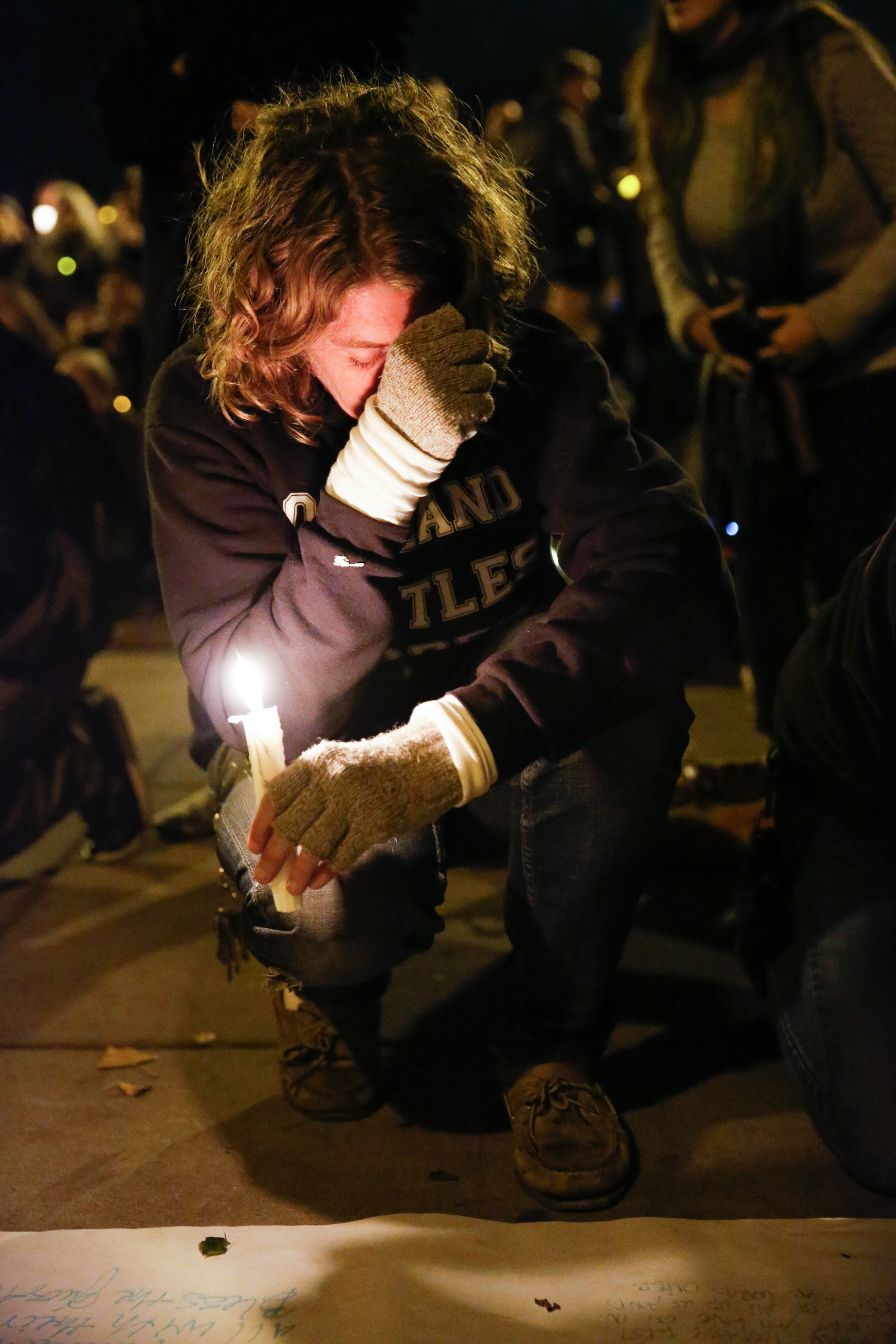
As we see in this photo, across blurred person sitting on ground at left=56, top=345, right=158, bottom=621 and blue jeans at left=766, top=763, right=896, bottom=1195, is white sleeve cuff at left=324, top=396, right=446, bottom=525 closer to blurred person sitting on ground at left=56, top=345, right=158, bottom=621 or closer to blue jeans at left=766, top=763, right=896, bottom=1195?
blue jeans at left=766, top=763, right=896, bottom=1195

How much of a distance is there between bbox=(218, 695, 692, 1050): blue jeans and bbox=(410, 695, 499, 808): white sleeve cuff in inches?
6.1

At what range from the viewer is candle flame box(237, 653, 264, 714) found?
3.68 ft

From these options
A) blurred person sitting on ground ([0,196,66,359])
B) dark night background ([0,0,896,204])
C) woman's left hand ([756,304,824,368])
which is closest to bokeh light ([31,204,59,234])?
blurred person sitting on ground ([0,196,66,359])

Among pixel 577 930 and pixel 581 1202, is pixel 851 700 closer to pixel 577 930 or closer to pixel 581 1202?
pixel 577 930

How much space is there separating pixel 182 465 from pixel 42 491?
35.8 inches

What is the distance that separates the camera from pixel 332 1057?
1533 mm

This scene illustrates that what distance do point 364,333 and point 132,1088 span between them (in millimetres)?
1070

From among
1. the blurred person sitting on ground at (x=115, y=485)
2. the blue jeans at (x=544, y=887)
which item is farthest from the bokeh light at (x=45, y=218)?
the blue jeans at (x=544, y=887)

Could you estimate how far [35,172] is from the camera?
2209mm

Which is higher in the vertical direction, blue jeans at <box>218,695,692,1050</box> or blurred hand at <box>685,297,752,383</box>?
blurred hand at <box>685,297,752,383</box>

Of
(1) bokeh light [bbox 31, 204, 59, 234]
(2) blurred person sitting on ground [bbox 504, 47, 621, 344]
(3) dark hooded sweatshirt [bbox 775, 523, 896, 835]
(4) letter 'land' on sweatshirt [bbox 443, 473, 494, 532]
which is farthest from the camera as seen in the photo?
(1) bokeh light [bbox 31, 204, 59, 234]

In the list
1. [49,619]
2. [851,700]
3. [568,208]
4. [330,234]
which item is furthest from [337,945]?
[568,208]

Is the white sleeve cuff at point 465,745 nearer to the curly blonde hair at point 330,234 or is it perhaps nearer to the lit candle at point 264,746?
the lit candle at point 264,746

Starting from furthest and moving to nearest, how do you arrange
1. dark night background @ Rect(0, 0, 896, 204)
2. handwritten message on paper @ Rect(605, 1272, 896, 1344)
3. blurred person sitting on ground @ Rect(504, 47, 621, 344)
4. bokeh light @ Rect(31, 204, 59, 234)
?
1. bokeh light @ Rect(31, 204, 59, 234)
2. blurred person sitting on ground @ Rect(504, 47, 621, 344)
3. dark night background @ Rect(0, 0, 896, 204)
4. handwritten message on paper @ Rect(605, 1272, 896, 1344)
